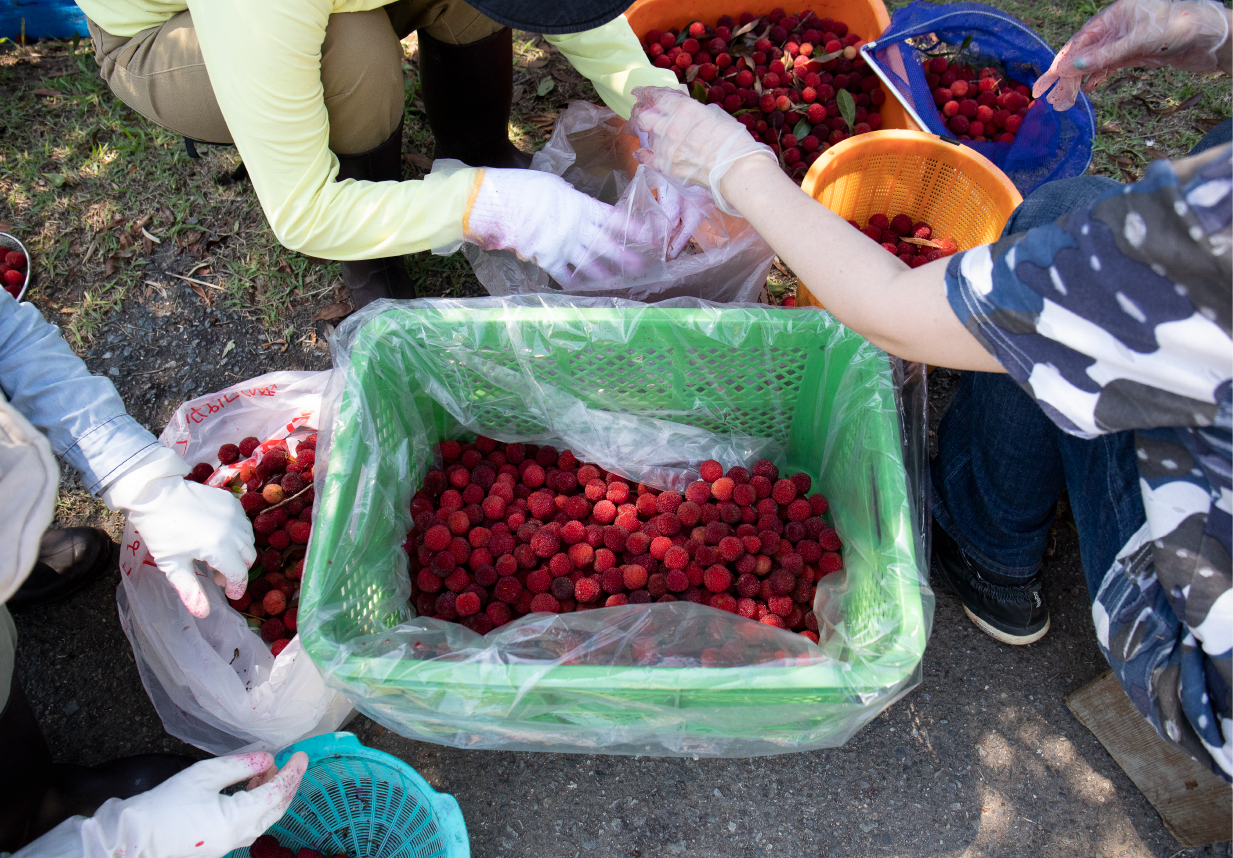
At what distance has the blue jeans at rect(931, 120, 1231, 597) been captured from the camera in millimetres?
1045

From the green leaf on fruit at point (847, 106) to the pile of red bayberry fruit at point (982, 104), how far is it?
24 centimetres

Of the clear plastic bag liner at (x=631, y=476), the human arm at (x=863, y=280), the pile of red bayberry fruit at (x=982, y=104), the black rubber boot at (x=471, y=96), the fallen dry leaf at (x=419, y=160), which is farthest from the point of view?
the fallen dry leaf at (x=419, y=160)

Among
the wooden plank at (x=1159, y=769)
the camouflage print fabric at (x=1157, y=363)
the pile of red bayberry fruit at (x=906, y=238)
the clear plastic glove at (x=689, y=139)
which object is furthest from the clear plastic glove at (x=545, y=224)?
the wooden plank at (x=1159, y=769)

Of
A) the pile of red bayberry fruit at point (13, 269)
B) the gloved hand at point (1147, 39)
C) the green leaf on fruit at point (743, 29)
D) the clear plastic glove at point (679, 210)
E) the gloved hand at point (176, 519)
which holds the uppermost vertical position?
the gloved hand at point (1147, 39)

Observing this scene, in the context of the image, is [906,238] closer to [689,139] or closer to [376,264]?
[689,139]

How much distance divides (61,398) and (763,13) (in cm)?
199

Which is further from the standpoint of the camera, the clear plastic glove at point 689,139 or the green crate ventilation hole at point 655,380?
the green crate ventilation hole at point 655,380

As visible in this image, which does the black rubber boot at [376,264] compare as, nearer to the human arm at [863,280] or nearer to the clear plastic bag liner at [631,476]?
the clear plastic bag liner at [631,476]

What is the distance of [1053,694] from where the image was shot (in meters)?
1.47

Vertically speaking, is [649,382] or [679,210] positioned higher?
[679,210]

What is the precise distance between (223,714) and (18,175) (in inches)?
72.7

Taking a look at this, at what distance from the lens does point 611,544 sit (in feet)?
4.42

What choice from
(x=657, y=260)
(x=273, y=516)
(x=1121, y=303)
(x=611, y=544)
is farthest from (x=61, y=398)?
(x=1121, y=303)

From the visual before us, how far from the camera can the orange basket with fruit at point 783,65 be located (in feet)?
6.49
